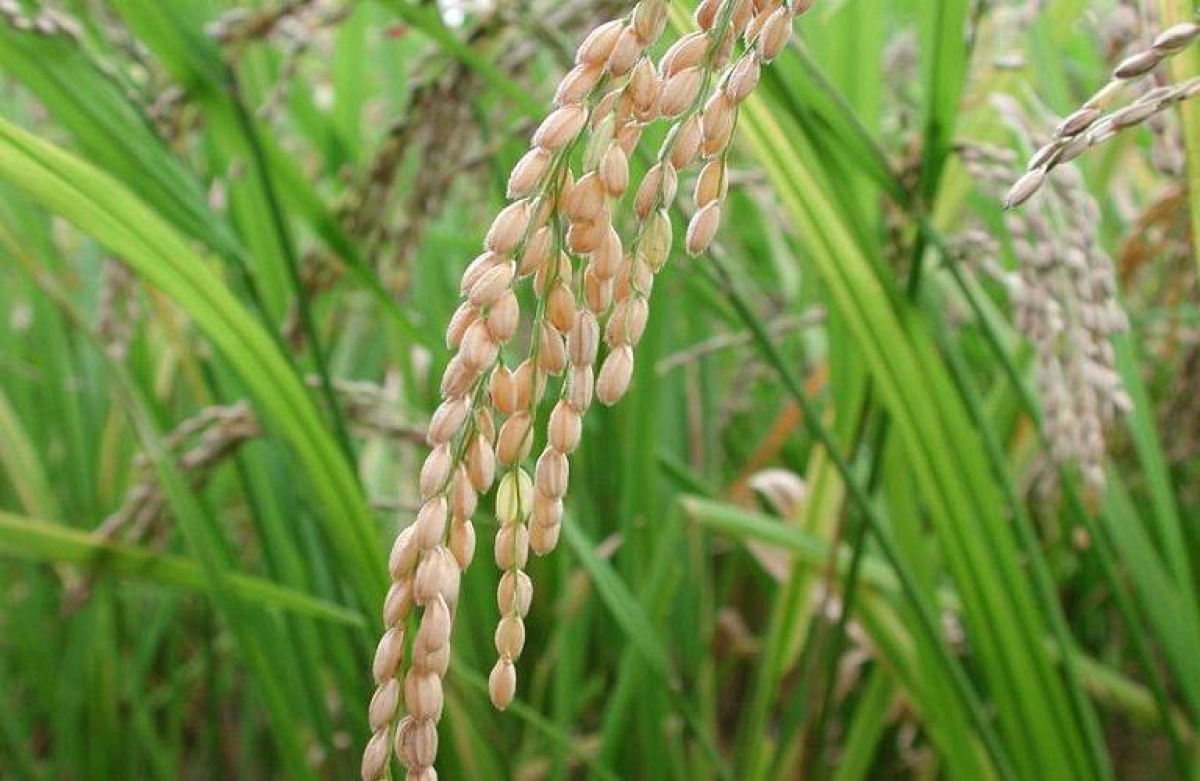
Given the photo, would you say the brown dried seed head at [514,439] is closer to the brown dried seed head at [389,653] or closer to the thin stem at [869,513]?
the brown dried seed head at [389,653]

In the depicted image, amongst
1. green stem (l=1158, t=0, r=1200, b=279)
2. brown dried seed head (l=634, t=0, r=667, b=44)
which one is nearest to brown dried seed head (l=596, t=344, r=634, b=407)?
brown dried seed head (l=634, t=0, r=667, b=44)

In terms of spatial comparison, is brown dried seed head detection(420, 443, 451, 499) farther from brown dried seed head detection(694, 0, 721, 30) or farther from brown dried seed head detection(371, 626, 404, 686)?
brown dried seed head detection(694, 0, 721, 30)

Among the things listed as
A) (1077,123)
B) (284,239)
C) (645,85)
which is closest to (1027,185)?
(1077,123)

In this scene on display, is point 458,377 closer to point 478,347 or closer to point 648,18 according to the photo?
point 478,347

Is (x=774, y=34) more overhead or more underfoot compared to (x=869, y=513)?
more overhead

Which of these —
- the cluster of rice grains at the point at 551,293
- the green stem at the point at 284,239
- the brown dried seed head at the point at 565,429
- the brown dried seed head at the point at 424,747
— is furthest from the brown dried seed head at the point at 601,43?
the green stem at the point at 284,239
